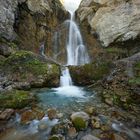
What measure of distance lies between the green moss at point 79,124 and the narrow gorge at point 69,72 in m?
0.03

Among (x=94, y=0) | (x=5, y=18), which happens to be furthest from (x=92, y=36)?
(x=5, y=18)

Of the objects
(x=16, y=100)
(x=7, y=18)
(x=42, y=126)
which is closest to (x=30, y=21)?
(x=7, y=18)

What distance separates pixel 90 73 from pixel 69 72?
1.26 metres

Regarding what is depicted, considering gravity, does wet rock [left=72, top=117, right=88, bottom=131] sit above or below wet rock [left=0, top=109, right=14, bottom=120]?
below

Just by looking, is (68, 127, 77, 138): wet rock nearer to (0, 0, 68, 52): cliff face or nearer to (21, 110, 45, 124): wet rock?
(21, 110, 45, 124): wet rock

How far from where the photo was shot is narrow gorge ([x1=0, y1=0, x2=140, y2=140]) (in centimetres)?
568

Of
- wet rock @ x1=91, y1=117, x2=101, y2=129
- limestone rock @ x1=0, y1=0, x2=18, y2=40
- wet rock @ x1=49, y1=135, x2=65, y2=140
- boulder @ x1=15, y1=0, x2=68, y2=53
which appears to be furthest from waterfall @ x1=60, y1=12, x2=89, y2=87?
wet rock @ x1=49, y1=135, x2=65, y2=140

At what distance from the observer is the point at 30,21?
15.9 metres

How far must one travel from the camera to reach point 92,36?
17.7m

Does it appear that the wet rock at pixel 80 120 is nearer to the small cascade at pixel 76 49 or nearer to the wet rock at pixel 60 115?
the wet rock at pixel 60 115

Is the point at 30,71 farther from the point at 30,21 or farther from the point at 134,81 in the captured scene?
the point at 30,21

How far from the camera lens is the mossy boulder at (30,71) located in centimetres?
958

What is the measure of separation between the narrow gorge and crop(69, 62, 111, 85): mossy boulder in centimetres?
5

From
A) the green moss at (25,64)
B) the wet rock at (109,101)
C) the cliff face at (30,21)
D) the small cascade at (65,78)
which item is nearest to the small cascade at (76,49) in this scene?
the cliff face at (30,21)
